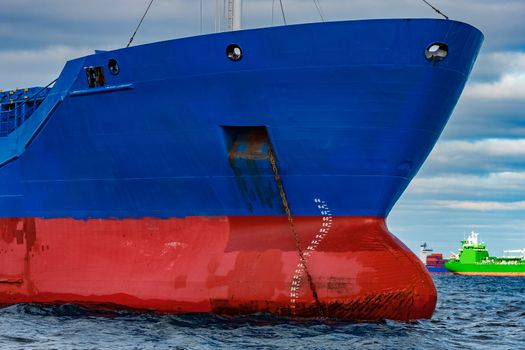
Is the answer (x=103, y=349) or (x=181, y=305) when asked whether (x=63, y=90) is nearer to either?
(x=181, y=305)

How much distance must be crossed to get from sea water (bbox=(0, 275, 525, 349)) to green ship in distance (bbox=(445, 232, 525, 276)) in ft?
208

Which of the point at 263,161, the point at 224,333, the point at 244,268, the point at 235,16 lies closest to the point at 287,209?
the point at 263,161

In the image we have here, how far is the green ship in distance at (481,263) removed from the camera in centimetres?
7844

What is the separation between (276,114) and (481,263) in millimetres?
67843

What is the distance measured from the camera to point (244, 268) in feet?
51.7

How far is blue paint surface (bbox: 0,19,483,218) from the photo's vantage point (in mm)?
14758

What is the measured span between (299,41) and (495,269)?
68.1 meters

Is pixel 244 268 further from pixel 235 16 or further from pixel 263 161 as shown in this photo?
pixel 235 16

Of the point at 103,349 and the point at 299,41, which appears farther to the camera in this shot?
the point at 299,41

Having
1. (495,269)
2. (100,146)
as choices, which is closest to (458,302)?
(100,146)

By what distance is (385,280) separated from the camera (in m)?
15.1

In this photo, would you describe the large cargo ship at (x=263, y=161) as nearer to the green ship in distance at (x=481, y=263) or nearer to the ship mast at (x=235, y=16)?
the ship mast at (x=235, y=16)

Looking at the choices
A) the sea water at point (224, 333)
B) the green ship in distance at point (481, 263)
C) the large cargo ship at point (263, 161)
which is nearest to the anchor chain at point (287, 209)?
the large cargo ship at point (263, 161)

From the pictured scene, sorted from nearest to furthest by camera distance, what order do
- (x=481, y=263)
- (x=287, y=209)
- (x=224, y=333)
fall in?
1. (x=224, y=333)
2. (x=287, y=209)
3. (x=481, y=263)
